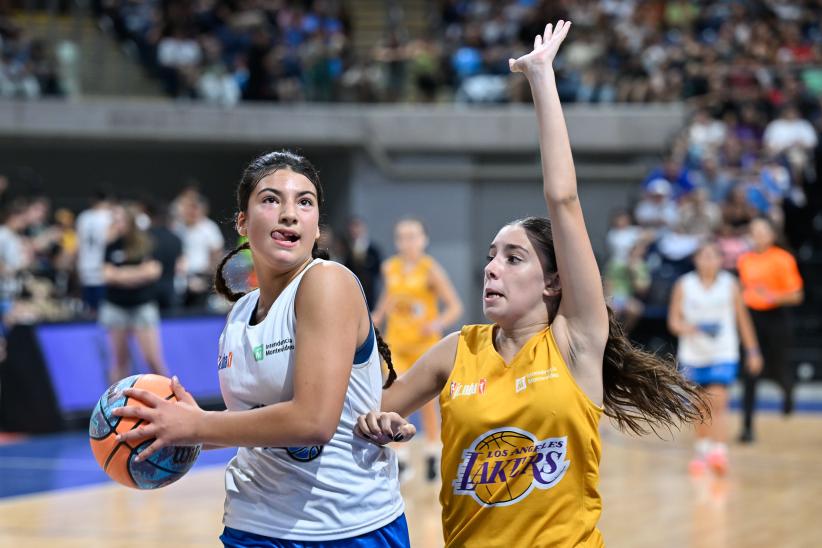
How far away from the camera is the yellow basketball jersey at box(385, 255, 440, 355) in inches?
377

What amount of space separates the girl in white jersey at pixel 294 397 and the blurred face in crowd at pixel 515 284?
1.12 feet

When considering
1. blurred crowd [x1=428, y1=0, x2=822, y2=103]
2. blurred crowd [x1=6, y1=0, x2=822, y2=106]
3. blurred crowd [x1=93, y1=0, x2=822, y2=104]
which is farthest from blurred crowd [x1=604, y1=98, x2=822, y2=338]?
blurred crowd [x1=93, y1=0, x2=822, y2=104]

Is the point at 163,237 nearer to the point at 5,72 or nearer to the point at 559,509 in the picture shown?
the point at 5,72

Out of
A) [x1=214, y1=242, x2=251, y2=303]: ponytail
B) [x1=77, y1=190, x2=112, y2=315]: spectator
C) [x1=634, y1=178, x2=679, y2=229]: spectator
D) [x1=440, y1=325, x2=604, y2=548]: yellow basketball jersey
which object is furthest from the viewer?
[x1=634, y1=178, x2=679, y2=229]: spectator

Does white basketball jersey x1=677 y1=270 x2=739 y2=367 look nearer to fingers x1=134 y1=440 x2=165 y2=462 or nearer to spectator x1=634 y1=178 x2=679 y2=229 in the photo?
spectator x1=634 y1=178 x2=679 y2=229

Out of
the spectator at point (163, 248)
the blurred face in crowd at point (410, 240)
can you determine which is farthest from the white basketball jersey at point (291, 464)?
the spectator at point (163, 248)

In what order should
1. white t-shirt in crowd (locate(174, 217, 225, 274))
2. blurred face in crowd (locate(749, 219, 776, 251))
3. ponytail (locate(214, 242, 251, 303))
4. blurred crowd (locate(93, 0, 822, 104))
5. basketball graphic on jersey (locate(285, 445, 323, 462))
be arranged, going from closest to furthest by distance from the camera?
basketball graphic on jersey (locate(285, 445, 323, 462))
ponytail (locate(214, 242, 251, 303))
blurred face in crowd (locate(749, 219, 776, 251))
white t-shirt in crowd (locate(174, 217, 225, 274))
blurred crowd (locate(93, 0, 822, 104))

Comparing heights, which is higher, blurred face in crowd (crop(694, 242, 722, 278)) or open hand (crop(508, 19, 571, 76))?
open hand (crop(508, 19, 571, 76))

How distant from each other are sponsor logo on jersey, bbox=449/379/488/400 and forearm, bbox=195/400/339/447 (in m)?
0.53

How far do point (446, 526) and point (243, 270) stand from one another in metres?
0.96

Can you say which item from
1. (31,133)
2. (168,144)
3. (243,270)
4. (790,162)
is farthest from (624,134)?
(243,270)

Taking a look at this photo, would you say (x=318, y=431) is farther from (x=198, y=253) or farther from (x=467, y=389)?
(x=198, y=253)

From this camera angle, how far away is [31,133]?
63.3 ft

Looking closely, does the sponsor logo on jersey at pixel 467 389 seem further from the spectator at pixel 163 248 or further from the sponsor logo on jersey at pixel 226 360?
the spectator at pixel 163 248
